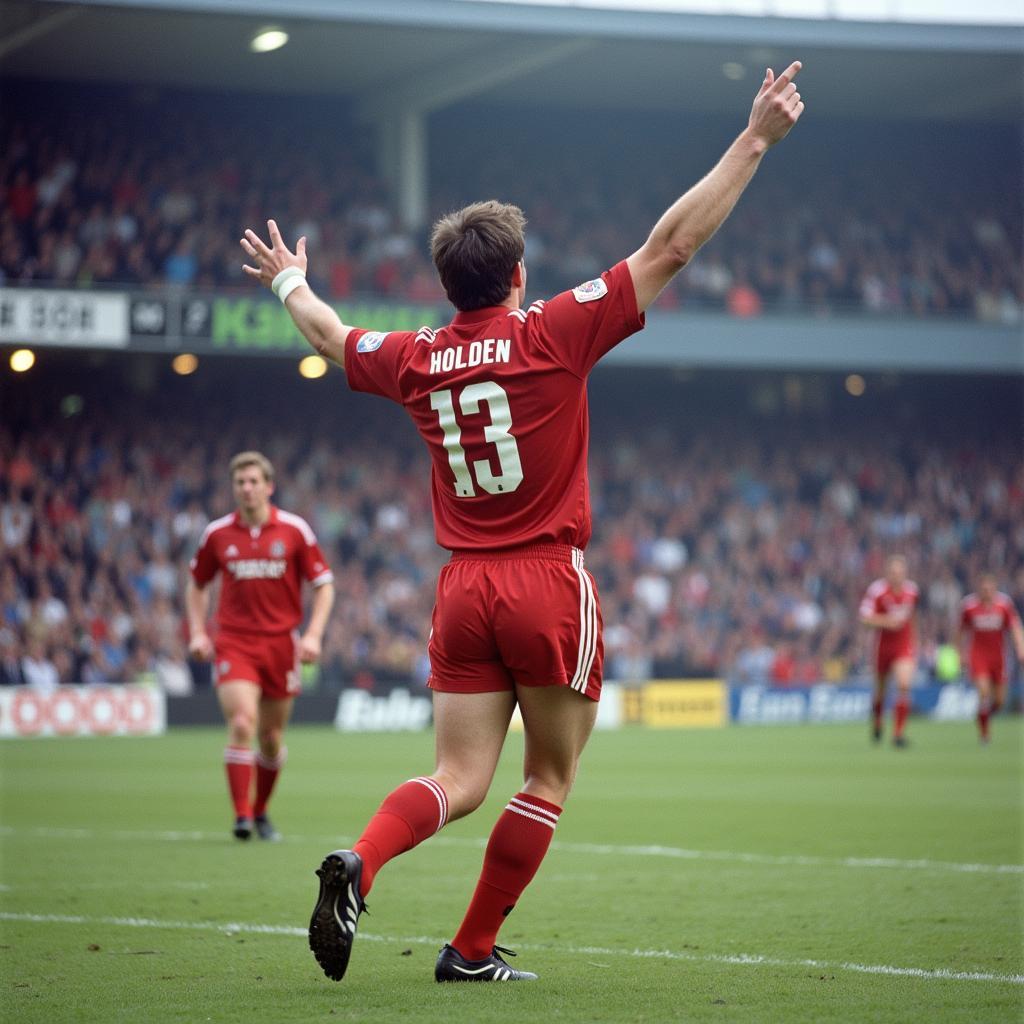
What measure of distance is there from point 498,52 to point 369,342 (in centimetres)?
2872

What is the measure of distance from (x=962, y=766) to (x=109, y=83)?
77.4 feet

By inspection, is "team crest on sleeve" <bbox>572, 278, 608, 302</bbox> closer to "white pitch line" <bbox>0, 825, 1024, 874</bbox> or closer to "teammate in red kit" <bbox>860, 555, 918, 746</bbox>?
"white pitch line" <bbox>0, 825, 1024, 874</bbox>

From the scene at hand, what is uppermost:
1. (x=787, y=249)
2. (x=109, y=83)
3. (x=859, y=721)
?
(x=109, y=83)

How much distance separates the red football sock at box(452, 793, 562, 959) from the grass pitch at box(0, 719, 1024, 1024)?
0.83 ft

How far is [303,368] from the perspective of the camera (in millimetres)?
33031

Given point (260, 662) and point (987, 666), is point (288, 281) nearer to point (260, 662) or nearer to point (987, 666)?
point (260, 662)

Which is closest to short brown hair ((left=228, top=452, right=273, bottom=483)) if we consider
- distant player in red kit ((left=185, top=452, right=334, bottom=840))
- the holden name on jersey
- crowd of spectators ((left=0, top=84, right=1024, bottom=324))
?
distant player in red kit ((left=185, top=452, right=334, bottom=840))

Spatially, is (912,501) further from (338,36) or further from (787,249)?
(338,36)

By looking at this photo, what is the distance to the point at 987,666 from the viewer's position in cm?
2252

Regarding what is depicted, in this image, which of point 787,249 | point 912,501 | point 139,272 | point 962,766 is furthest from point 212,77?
point 962,766

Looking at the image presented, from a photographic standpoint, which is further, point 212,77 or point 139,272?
point 212,77

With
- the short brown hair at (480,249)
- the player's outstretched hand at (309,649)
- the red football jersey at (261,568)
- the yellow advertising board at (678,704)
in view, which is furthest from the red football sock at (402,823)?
the yellow advertising board at (678,704)

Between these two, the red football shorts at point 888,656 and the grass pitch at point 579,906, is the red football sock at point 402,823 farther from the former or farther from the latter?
the red football shorts at point 888,656

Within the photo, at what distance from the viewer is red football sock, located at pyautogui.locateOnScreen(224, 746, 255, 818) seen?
11250 millimetres
